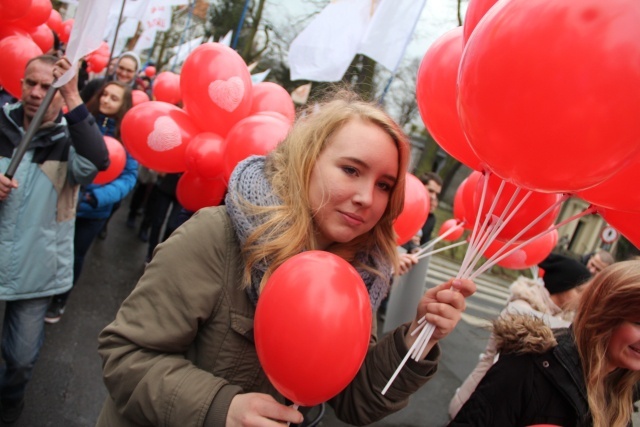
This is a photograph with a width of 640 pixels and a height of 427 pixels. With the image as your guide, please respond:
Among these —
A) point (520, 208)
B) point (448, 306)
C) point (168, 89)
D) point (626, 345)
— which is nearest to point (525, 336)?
point (626, 345)

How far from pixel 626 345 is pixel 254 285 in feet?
4.78

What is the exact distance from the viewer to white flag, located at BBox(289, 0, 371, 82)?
446 centimetres

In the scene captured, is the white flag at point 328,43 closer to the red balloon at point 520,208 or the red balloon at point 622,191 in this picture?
the red balloon at point 520,208

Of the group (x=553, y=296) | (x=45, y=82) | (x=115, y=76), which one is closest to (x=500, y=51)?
(x=45, y=82)

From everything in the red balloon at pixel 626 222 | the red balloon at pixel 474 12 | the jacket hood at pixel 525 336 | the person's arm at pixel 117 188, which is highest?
the red balloon at pixel 474 12

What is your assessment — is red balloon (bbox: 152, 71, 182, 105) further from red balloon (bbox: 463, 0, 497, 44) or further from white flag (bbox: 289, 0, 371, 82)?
red balloon (bbox: 463, 0, 497, 44)

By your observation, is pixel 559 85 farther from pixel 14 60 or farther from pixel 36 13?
pixel 36 13

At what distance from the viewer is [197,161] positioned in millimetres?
3045

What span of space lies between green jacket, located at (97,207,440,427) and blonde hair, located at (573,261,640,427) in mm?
1252

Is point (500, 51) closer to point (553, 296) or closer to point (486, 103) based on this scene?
point (486, 103)

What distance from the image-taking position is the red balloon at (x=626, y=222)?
1.50 m

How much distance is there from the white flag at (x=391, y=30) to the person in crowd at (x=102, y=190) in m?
2.38

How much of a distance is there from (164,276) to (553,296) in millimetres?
3228

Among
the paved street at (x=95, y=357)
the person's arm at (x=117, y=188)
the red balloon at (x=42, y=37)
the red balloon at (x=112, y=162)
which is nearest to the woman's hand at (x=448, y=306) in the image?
the paved street at (x=95, y=357)
